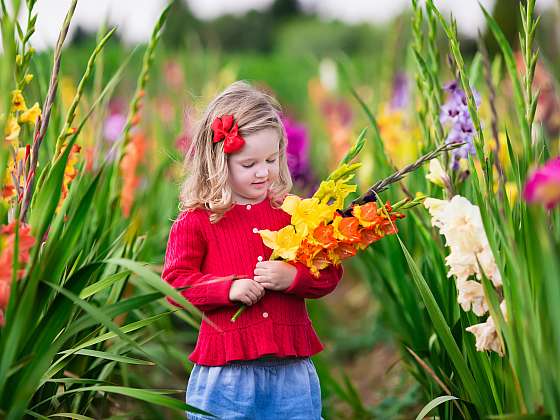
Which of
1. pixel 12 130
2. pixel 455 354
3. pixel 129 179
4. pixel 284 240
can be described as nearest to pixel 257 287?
pixel 284 240

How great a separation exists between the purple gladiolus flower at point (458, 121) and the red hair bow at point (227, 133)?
2.12ft

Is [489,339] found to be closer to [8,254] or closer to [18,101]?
[8,254]

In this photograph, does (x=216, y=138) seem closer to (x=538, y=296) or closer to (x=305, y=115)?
(x=538, y=296)

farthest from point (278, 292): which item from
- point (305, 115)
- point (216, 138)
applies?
point (305, 115)

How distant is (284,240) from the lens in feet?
5.85

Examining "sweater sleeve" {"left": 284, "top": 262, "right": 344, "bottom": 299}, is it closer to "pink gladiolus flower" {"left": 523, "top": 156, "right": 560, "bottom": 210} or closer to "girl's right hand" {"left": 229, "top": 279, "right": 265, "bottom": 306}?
"girl's right hand" {"left": 229, "top": 279, "right": 265, "bottom": 306}

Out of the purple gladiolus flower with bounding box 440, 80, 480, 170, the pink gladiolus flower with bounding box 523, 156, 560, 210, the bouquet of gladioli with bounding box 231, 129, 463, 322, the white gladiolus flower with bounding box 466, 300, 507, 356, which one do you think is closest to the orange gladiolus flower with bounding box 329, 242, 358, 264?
the bouquet of gladioli with bounding box 231, 129, 463, 322

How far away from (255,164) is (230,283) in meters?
0.30

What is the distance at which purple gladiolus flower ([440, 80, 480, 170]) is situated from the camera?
2.12 m

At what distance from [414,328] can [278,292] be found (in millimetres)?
719

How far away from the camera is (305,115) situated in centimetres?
1012

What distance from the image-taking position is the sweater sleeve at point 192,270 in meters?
1.77

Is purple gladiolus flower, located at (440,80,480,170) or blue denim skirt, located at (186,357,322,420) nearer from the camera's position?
blue denim skirt, located at (186,357,322,420)

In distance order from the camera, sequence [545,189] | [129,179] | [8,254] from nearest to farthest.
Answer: [545,189], [8,254], [129,179]
